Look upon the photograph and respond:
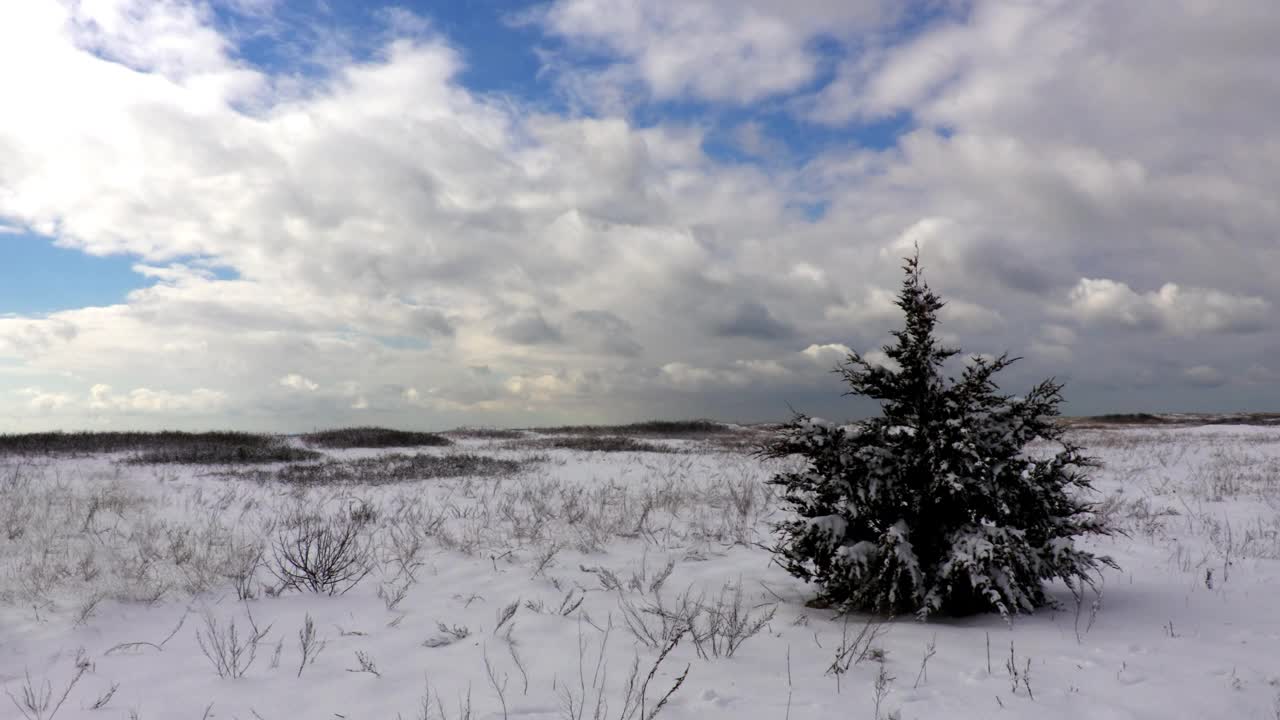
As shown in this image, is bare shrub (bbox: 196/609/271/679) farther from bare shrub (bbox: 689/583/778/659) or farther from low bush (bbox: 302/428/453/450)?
low bush (bbox: 302/428/453/450)

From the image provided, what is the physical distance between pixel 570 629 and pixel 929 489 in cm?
274

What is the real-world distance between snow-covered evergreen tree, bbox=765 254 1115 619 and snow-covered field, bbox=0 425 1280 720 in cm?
31

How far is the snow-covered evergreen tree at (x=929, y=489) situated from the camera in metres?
4.82

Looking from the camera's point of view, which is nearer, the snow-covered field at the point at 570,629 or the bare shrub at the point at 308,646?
the snow-covered field at the point at 570,629

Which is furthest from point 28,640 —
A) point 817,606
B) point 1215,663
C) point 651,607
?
point 1215,663

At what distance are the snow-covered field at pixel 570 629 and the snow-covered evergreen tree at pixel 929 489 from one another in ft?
1.02

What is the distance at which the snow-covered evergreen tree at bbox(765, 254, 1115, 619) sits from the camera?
4.82 meters

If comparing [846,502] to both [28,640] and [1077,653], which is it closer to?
[1077,653]

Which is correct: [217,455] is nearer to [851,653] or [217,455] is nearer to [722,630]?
[722,630]

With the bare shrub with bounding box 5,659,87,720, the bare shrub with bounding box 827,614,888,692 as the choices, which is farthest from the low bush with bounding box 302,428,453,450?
the bare shrub with bounding box 827,614,888,692

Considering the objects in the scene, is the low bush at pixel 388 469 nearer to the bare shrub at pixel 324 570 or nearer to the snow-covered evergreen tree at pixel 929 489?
the bare shrub at pixel 324 570

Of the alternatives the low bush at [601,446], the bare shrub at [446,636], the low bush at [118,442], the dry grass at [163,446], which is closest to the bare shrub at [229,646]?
the bare shrub at [446,636]

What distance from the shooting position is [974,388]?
5059 mm

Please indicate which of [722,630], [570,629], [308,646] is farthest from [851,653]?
[308,646]
